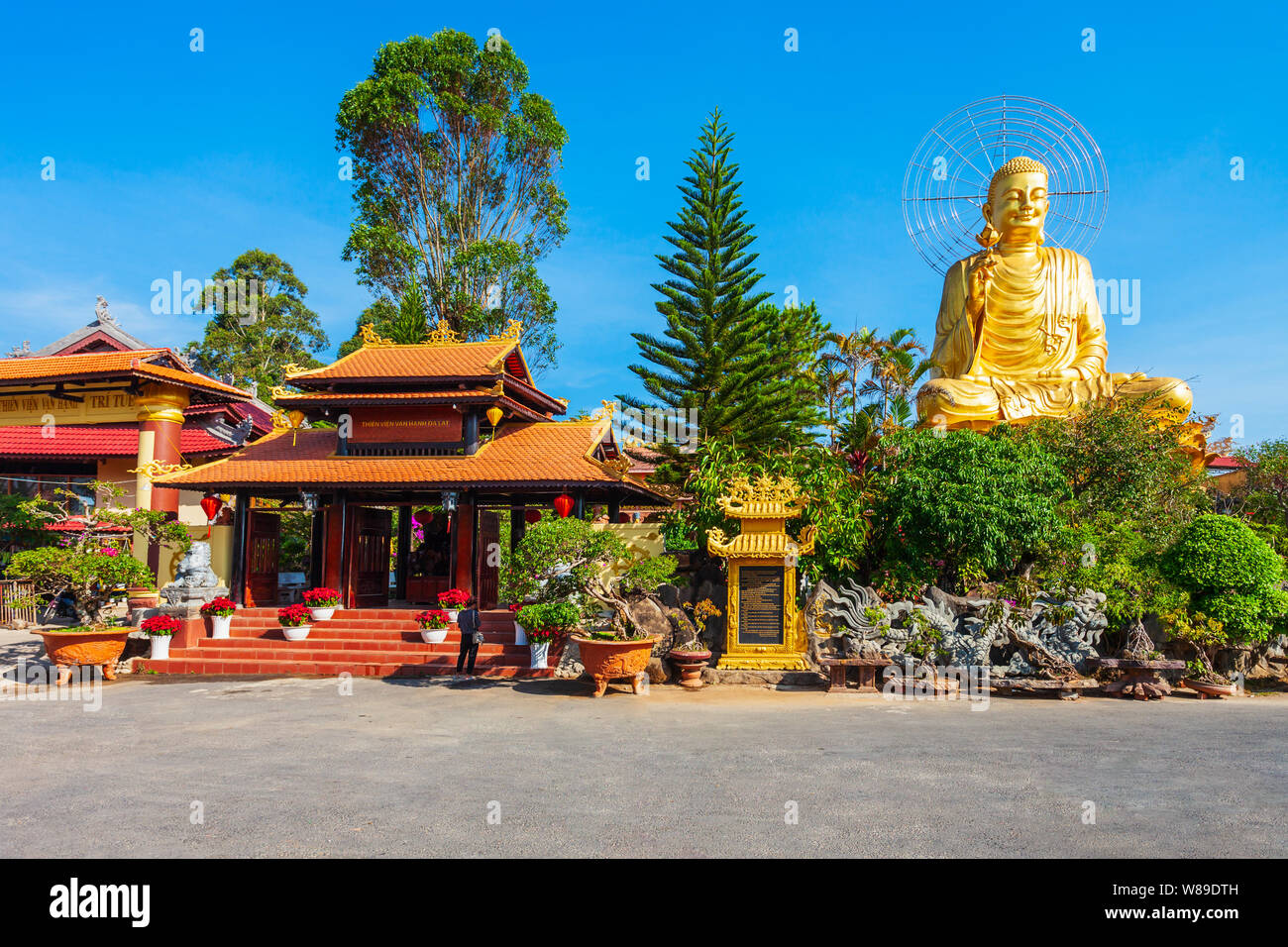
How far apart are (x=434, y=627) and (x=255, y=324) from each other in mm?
31755

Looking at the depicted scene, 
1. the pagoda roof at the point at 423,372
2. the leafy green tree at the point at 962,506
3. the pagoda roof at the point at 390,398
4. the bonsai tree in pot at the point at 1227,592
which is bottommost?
the bonsai tree in pot at the point at 1227,592

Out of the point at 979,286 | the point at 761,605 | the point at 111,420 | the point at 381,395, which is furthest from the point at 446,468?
the point at 979,286

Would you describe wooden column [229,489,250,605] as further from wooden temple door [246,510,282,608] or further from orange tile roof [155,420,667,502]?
orange tile roof [155,420,667,502]

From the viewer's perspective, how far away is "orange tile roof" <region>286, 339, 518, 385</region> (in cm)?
1478

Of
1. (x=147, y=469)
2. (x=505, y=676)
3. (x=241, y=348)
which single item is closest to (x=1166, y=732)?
(x=505, y=676)

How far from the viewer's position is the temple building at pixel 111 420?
16.3m

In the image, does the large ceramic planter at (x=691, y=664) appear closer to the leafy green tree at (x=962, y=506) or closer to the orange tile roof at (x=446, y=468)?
the leafy green tree at (x=962, y=506)

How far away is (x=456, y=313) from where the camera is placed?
23.3 m

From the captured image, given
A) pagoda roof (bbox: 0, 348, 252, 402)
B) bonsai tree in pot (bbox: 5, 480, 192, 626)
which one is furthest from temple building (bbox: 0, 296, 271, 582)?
bonsai tree in pot (bbox: 5, 480, 192, 626)

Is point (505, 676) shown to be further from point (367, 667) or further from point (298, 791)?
point (298, 791)

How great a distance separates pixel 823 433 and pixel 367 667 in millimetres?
11655

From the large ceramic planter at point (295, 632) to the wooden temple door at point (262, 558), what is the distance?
6.98ft

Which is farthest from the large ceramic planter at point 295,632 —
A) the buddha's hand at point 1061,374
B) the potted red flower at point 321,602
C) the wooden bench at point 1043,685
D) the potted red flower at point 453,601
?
the buddha's hand at point 1061,374

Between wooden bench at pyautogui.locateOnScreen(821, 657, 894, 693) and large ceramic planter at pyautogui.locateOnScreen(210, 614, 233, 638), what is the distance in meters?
9.27
